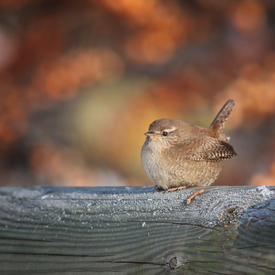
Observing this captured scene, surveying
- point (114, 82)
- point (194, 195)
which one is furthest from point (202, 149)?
point (114, 82)

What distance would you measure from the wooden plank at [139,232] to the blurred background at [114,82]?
165cm

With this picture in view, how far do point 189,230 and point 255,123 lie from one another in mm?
2219

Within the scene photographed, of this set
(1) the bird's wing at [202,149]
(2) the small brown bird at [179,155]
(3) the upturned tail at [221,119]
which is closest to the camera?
(2) the small brown bird at [179,155]

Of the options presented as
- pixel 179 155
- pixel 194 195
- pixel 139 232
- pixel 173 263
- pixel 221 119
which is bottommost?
pixel 173 263

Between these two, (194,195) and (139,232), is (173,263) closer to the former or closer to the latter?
(139,232)

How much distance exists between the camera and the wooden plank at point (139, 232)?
140cm

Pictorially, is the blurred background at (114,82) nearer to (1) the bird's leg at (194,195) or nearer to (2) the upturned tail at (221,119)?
(2) the upturned tail at (221,119)

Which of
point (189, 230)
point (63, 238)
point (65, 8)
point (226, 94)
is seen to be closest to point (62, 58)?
point (65, 8)

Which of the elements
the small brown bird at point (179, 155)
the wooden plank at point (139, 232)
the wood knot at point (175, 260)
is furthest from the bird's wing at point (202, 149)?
the wood knot at point (175, 260)

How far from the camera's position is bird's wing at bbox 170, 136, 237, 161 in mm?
2545

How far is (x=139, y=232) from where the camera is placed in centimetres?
163

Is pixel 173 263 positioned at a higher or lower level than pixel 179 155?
lower

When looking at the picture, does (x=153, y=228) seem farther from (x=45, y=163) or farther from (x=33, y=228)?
(x=45, y=163)

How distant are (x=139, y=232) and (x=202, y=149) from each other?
116cm
